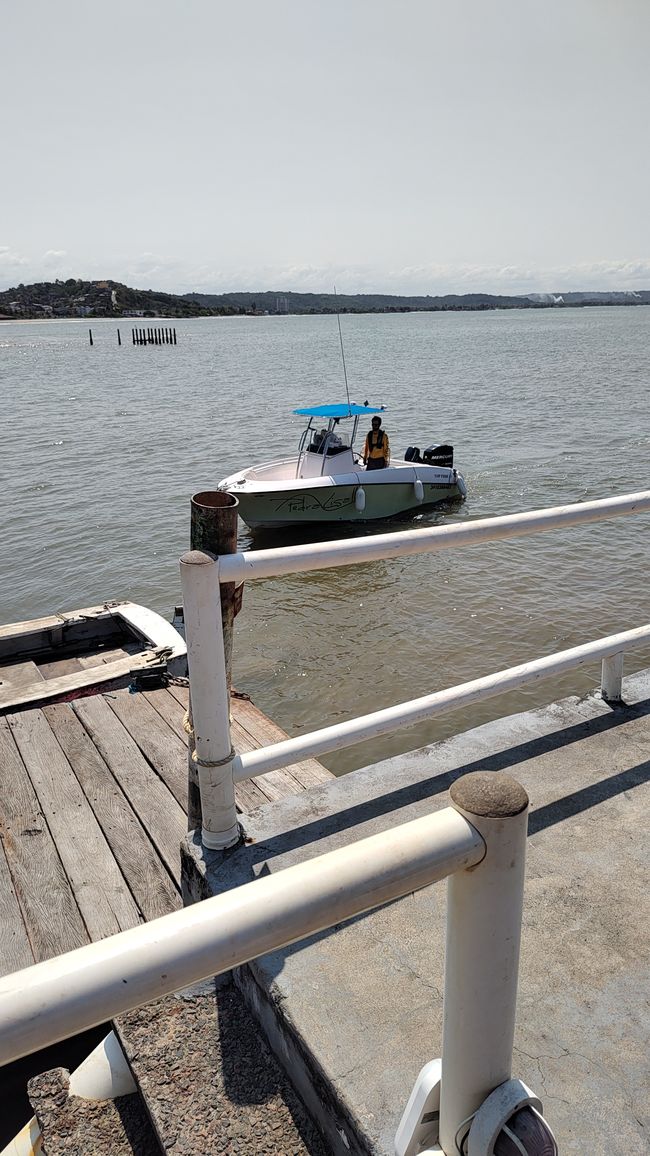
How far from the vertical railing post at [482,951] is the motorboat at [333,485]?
12545 mm

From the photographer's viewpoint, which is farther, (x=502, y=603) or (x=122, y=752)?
(x=502, y=603)

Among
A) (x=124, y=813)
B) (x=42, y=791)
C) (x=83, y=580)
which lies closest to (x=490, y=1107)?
(x=124, y=813)

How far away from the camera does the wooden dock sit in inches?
130

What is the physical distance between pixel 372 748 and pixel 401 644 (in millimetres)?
2691

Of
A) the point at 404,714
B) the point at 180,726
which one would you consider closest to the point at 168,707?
the point at 180,726

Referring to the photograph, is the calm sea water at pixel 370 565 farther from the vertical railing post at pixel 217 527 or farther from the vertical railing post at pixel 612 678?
the vertical railing post at pixel 217 527

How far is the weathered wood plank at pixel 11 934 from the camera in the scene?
3.10 metres

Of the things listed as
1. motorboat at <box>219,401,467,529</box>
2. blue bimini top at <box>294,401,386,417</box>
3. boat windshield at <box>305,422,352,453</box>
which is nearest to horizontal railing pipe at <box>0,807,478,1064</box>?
motorboat at <box>219,401,467,529</box>

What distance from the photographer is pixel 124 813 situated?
13.1ft

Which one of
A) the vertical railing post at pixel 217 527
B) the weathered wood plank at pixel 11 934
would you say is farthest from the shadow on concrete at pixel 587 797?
the weathered wood plank at pixel 11 934

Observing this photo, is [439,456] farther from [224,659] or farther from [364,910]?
[364,910]

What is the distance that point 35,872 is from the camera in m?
3.60

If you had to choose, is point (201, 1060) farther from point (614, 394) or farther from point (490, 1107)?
point (614, 394)

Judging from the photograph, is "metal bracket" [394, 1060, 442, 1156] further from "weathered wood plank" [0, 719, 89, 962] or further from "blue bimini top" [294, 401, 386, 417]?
"blue bimini top" [294, 401, 386, 417]
